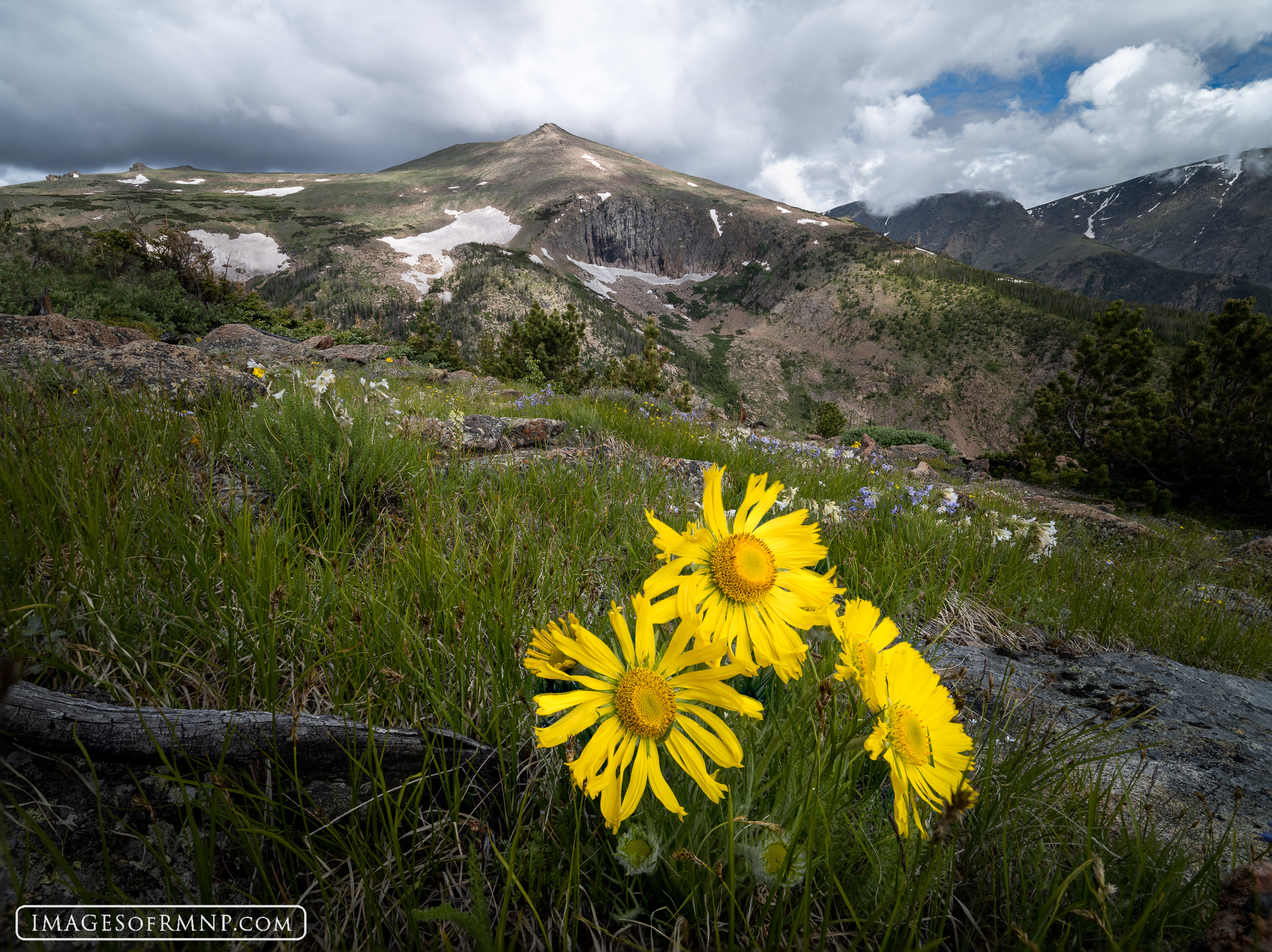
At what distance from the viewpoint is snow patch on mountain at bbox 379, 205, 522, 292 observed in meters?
103

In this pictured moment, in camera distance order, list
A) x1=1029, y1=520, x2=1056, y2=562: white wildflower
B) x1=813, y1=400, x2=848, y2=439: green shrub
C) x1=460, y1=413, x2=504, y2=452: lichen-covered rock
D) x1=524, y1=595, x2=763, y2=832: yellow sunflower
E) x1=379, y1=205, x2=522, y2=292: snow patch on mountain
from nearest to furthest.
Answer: x1=524, y1=595, x2=763, y2=832: yellow sunflower < x1=1029, y1=520, x2=1056, y2=562: white wildflower < x1=460, y1=413, x2=504, y2=452: lichen-covered rock < x1=813, y1=400, x2=848, y2=439: green shrub < x1=379, y1=205, x2=522, y2=292: snow patch on mountain

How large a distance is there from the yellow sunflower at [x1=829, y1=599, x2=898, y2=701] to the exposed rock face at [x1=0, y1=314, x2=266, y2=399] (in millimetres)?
3799

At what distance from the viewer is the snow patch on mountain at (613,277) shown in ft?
433

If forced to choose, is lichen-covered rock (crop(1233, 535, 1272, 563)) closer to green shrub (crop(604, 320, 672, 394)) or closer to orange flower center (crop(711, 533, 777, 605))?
orange flower center (crop(711, 533, 777, 605))

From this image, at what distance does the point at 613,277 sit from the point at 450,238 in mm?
44353

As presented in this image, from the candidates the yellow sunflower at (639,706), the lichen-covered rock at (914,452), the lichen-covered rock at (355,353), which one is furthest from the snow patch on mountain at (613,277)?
the yellow sunflower at (639,706)

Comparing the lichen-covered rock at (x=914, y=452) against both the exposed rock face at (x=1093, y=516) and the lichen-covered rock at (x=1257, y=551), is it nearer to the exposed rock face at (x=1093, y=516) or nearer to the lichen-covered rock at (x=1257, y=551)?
the exposed rock face at (x=1093, y=516)

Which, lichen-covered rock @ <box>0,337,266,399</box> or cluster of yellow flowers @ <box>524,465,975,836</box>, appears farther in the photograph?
lichen-covered rock @ <box>0,337,266,399</box>

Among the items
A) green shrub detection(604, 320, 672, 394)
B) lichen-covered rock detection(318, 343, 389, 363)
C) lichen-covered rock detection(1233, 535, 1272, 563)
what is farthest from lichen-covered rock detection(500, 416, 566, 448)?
green shrub detection(604, 320, 672, 394)

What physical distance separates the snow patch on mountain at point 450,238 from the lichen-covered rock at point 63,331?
329 ft

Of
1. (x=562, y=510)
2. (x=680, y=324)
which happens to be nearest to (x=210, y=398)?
(x=562, y=510)

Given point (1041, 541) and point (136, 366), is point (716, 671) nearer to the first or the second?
point (1041, 541)

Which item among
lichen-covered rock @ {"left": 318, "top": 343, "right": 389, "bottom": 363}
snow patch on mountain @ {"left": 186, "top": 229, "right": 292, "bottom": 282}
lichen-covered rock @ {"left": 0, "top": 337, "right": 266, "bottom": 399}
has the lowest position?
lichen-covered rock @ {"left": 318, "top": 343, "right": 389, "bottom": 363}

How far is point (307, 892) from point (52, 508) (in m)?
1.71
